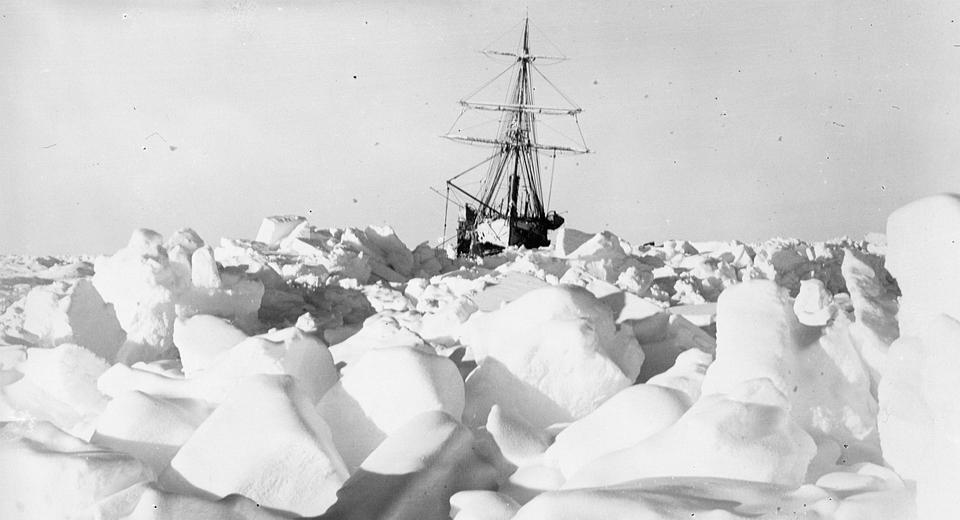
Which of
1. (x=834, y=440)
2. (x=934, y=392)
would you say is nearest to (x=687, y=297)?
(x=834, y=440)

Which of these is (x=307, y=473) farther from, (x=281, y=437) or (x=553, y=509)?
(x=553, y=509)

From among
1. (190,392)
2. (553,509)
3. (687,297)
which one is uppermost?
(553,509)

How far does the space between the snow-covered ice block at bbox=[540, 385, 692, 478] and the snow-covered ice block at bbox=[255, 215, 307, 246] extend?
19.0 feet

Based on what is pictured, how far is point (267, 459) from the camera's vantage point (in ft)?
6.48

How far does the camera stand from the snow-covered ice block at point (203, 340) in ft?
9.87

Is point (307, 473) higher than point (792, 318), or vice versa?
point (792, 318)

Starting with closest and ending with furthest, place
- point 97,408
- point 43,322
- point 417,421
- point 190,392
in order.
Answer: point 417,421 → point 190,392 → point 97,408 → point 43,322

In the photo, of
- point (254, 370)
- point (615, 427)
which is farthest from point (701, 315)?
point (254, 370)

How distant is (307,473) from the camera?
6.41 feet

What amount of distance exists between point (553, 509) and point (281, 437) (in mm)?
660

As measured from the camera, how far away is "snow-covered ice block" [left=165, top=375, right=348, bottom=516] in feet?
6.40

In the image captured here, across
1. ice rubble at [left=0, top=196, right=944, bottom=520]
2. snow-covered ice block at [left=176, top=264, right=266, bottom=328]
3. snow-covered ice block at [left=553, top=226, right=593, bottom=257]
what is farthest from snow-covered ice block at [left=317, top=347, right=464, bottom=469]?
snow-covered ice block at [left=553, top=226, right=593, bottom=257]

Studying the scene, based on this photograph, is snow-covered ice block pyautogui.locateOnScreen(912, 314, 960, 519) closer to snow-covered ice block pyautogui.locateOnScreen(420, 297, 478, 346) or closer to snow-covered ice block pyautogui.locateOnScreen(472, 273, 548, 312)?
snow-covered ice block pyautogui.locateOnScreen(420, 297, 478, 346)

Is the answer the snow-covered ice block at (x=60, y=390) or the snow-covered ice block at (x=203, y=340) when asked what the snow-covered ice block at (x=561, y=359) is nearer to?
the snow-covered ice block at (x=203, y=340)
